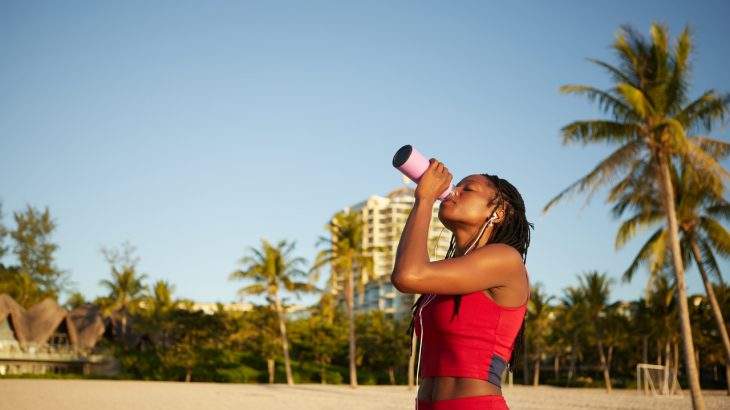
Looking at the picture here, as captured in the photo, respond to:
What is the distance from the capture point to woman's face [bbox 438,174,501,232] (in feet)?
7.75

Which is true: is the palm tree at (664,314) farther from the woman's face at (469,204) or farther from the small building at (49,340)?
the woman's face at (469,204)

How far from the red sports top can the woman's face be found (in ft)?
0.94

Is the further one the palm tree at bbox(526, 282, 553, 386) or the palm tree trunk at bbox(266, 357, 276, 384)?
the palm tree at bbox(526, 282, 553, 386)

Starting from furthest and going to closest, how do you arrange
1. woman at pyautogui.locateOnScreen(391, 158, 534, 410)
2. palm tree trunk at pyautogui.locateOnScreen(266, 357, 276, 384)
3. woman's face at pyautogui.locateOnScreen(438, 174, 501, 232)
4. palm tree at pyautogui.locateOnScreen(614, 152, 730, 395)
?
palm tree trunk at pyautogui.locateOnScreen(266, 357, 276, 384) < palm tree at pyautogui.locateOnScreen(614, 152, 730, 395) < woman's face at pyautogui.locateOnScreen(438, 174, 501, 232) < woman at pyautogui.locateOnScreen(391, 158, 534, 410)

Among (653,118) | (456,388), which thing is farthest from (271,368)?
(456,388)

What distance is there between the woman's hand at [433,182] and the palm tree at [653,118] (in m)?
17.0

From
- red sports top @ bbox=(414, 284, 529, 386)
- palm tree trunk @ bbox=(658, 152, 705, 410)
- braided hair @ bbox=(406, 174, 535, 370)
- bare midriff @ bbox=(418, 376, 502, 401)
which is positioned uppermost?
palm tree trunk @ bbox=(658, 152, 705, 410)

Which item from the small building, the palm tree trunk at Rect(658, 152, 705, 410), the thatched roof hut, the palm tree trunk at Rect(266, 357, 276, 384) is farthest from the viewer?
the thatched roof hut

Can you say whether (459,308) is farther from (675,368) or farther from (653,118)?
(675,368)

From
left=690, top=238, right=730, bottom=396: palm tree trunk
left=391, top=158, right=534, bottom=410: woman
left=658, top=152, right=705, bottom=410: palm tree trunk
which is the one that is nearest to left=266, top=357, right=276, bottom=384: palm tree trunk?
left=690, top=238, right=730, bottom=396: palm tree trunk

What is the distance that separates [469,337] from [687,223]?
24211 mm

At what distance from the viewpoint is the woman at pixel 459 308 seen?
2.06 m

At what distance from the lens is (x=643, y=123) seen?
1880cm

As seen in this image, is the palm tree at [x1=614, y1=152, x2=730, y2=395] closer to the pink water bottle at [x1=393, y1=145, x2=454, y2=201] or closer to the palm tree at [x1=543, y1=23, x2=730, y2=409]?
the palm tree at [x1=543, y1=23, x2=730, y2=409]
